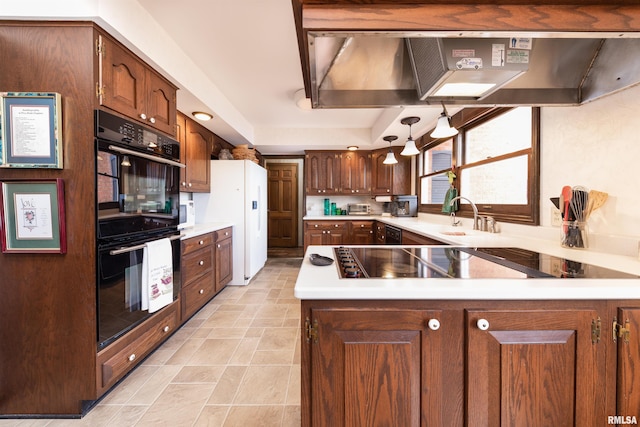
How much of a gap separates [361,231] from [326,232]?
60 centimetres

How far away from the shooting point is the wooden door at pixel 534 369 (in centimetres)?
79

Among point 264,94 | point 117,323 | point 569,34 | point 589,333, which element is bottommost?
Answer: point 117,323

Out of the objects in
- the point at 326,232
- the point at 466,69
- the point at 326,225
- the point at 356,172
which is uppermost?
the point at 356,172

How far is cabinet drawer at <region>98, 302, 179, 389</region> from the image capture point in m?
1.45

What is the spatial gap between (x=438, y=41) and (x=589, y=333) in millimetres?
1114

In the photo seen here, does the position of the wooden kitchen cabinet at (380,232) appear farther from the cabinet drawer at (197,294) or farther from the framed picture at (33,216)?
the framed picture at (33,216)

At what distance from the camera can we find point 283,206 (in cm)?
633

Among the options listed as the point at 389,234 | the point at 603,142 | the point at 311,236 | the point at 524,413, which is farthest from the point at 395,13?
the point at 311,236

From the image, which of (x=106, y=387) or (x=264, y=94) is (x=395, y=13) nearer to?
(x=106, y=387)

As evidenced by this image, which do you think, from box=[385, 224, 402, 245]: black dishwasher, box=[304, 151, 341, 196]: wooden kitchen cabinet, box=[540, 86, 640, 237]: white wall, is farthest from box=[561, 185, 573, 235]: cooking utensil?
box=[304, 151, 341, 196]: wooden kitchen cabinet

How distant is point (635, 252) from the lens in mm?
1298

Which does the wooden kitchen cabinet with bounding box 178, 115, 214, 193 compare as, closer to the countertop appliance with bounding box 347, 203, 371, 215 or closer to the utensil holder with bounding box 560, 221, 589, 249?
the countertop appliance with bounding box 347, 203, 371, 215

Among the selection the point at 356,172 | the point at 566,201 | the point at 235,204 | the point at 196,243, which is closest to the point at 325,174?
the point at 356,172

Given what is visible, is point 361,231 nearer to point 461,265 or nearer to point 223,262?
point 223,262
